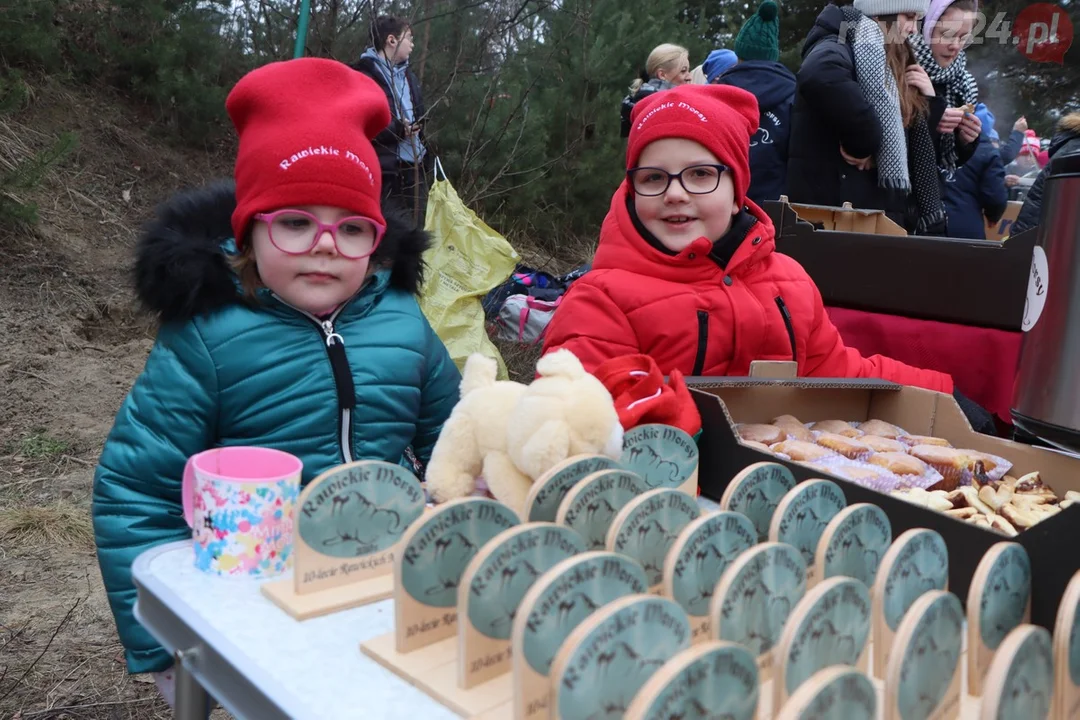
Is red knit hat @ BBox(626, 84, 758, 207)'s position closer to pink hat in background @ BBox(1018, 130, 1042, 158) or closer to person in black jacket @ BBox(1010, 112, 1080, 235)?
person in black jacket @ BBox(1010, 112, 1080, 235)

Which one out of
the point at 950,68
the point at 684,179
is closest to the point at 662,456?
the point at 684,179

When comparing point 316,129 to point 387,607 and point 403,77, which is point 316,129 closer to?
point 387,607

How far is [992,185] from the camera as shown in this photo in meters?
4.50

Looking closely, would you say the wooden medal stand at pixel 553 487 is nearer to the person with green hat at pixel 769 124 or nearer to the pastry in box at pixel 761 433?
the pastry in box at pixel 761 433

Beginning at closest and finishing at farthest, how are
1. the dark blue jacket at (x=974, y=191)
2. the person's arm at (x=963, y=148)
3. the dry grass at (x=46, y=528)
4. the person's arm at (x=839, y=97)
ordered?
the dry grass at (x=46, y=528) < the person's arm at (x=839, y=97) < the person's arm at (x=963, y=148) < the dark blue jacket at (x=974, y=191)

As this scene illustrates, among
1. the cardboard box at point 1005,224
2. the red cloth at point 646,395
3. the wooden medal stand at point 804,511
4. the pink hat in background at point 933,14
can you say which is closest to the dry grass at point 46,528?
the red cloth at point 646,395

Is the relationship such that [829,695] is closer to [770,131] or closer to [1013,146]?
[770,131]

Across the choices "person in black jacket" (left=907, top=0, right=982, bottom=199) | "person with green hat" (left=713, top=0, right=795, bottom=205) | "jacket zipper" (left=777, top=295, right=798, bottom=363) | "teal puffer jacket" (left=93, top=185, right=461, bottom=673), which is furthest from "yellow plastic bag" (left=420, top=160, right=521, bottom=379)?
"teal puffer jacket" (left=93, top=185, right=461, bottom=673)

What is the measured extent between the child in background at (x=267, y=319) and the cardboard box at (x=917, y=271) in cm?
158

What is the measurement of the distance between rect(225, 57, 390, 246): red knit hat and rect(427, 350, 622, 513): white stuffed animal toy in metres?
0.49

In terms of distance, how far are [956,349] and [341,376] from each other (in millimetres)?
1795

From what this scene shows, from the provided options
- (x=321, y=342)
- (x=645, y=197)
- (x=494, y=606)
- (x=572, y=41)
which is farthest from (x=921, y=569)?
(x=572, y=41)

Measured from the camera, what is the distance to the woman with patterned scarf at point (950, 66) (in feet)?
12.1

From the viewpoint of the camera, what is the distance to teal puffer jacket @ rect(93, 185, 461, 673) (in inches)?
53.0
